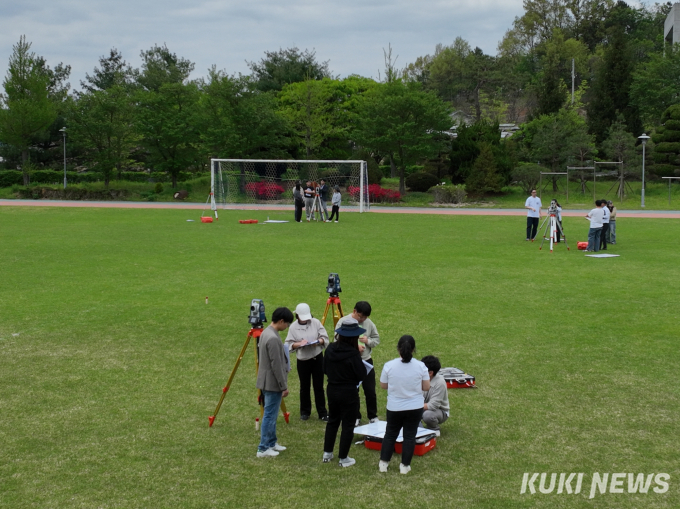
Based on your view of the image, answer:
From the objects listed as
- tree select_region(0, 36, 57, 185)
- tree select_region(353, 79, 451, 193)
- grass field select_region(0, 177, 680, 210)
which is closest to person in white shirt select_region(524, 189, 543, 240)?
grass field select_region(0, 177, 680, 210)

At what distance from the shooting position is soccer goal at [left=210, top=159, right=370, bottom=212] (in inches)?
1715

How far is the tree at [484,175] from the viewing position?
154 feet

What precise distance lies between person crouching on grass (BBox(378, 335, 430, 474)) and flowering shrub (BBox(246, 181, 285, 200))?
3805 centimetres

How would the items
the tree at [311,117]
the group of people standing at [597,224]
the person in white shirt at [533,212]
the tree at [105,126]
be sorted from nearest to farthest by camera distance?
1. the group of people standing at [597,224]
2. the person in white shirt at [533,212]
3. the tree at [105,126]
4. the tree at [311,117]

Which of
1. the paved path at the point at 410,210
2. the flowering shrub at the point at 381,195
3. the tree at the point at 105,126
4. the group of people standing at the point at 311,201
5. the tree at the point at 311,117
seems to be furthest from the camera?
the tree at the point at 311,117

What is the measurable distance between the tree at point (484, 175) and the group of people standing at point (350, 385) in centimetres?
4090

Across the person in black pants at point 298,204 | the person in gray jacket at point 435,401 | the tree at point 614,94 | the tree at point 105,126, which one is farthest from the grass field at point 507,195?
the person in gray jacket at point 435,401

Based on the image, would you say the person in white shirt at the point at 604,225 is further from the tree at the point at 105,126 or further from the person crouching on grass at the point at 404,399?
the tree at the point at 105,126

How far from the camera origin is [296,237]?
85.5ft

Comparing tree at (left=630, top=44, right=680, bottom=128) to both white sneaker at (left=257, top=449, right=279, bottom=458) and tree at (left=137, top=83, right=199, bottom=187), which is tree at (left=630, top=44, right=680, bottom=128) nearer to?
tree at (left=137, top=83, right=199, bottom=187)

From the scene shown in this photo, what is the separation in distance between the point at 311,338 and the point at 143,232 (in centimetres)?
2141

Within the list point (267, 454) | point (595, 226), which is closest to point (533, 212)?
point (595, 226)

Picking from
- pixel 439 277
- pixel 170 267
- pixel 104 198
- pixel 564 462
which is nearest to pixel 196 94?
pixel 104 198

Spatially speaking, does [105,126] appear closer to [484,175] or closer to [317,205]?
[317,205]
